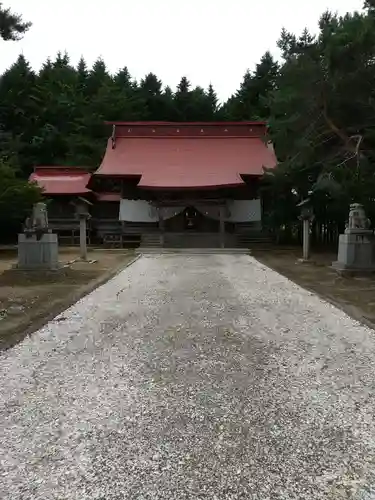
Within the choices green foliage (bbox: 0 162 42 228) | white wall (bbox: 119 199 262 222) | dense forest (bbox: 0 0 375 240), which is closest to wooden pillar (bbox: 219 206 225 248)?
white wall (bbox: 119 199 262 222)

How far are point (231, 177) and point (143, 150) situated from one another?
5.08 m

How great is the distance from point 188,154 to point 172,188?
3.76 m

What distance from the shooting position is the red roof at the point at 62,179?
72.7ft

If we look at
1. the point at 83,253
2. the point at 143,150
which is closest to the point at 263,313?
the point at 83,253

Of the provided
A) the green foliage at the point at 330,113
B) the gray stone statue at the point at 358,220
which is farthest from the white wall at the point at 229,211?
the gray stone statue at the point at 358,220

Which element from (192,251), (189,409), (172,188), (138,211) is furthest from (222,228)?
(189,409)

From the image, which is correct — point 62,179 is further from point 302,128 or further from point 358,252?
point 358,252

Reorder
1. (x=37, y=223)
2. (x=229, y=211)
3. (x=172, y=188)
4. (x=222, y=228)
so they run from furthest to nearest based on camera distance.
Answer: (x=229, y=211) → (x=172, y=188) → (x=222, y=228) → (x=37, y=223)

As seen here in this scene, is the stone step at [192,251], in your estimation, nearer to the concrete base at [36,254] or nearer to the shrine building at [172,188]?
the shrine building at [172,188]

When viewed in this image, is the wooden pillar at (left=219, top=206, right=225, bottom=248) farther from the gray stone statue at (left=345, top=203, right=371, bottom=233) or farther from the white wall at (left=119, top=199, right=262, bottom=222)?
the gray stone statue at (left=345, top=203, right=371, bottom=233)

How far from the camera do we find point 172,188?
66.9 ft

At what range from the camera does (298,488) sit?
2.27 m

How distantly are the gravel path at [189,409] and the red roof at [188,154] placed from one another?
50.3 feet

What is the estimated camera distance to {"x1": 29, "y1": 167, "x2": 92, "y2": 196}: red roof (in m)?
22.2
